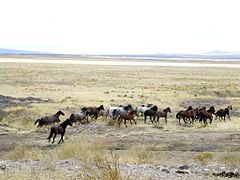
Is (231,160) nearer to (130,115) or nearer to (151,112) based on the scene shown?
(130,115)

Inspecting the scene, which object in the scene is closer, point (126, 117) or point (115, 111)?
point (126, 117)

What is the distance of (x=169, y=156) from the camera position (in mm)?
18281

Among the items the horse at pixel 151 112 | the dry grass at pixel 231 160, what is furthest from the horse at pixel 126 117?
the dry grass at pixel 231 160

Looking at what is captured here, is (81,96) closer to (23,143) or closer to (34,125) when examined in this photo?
(34,125)

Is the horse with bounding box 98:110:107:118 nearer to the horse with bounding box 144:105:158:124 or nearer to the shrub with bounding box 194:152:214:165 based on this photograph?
the horse with bounding box 144:105:158:124

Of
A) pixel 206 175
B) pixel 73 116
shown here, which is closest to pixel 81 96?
pixel 73 116

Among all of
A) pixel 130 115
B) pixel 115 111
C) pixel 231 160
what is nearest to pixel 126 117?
pixel 130 115

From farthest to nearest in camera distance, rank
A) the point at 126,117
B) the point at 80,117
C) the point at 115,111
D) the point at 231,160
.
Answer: the point at 115,111 < the point at 80,117 < the point at 126,117 < the point at 231,160

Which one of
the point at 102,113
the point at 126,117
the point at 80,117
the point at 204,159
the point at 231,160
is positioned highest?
the point at 231,160

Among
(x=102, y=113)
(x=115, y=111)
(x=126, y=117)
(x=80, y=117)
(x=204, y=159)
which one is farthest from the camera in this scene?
(x=102, y=113)

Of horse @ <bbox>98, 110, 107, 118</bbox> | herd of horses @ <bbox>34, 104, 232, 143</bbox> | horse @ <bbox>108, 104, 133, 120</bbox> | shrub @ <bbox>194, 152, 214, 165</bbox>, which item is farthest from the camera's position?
horse @ <bbox>98, 110, 107, 118</bbox>

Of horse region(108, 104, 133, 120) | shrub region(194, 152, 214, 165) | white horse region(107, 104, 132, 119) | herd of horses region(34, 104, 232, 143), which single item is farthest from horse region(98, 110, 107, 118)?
shrub region(194, 152, 214, 165)

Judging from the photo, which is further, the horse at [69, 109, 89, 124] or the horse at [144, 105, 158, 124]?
the horse at [144, 105, 158, 124]

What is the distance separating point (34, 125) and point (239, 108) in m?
17.3
